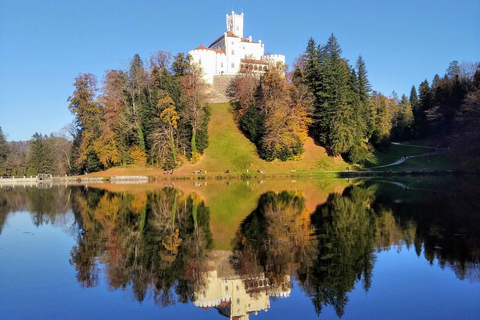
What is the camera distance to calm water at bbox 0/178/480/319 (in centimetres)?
761

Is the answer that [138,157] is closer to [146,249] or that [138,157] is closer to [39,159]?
[39,159]

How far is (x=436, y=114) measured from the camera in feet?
217

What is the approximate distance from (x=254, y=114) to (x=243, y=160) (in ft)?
28.7

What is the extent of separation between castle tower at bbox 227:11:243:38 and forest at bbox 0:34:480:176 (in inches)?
1092

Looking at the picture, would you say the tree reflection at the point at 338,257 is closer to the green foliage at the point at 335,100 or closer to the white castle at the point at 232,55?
the green foliage at the point at 335,100

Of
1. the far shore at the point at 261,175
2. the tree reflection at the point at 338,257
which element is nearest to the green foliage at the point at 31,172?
the far shore at the point at 261,175

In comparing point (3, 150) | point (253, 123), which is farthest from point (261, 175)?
point (3, 150)

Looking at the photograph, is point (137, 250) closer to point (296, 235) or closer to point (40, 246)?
point (40, 246)

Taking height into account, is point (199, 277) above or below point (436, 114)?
below

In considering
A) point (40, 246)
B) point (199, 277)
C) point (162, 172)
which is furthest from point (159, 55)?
point (199, 277)

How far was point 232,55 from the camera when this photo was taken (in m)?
81.8

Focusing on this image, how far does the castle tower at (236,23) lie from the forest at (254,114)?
2774 cm

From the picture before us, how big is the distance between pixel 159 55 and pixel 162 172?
23252 mm

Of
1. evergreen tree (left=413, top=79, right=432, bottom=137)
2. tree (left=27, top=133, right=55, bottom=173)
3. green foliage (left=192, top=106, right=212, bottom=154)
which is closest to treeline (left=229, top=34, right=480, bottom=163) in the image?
evergreen tree (left=413, top=79, right=432, bottom=137)
